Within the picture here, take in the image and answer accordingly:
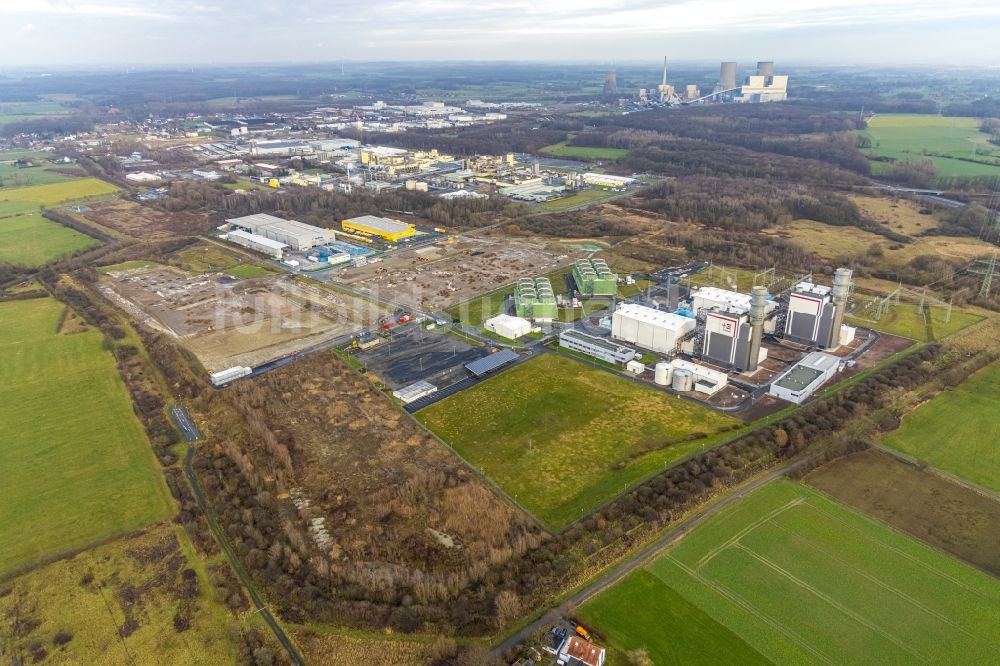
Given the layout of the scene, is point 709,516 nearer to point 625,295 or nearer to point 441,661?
point 441,661

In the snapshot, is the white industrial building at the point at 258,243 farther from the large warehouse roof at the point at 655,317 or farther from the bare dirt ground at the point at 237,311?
the large warehouse roof at the point at 655,317

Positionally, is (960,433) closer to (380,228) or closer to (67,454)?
(67,454)

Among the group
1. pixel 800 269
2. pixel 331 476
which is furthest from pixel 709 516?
pixel 800 269

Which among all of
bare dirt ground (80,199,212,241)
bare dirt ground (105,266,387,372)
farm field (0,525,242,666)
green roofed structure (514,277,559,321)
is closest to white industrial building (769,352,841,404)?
green roofed structure (514,277,559,321)

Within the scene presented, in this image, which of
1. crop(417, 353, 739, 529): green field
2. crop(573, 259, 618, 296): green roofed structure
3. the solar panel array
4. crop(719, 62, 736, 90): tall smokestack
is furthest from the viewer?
crop(719, 62, 736, 90): tall smokestack

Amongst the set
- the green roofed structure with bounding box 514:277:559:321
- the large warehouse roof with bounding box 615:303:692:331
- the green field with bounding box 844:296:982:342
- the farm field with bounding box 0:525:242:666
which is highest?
the large warehouse roof with bounding box 615:303:692:331

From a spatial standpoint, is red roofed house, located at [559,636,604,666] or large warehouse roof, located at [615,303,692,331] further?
large warehouse roof, located at [615,303,692,331]

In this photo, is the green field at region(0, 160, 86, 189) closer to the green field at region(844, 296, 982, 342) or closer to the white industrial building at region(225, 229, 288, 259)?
the white industrial building at region(225, 229, 288, 259)
